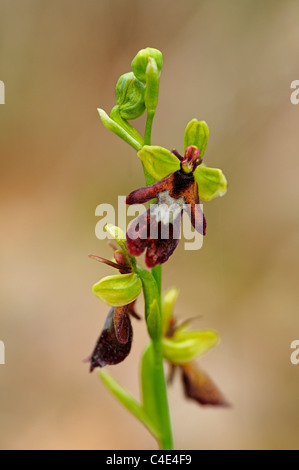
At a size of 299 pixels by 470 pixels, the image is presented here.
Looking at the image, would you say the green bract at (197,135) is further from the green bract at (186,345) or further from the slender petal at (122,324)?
the green bract at (186,345)

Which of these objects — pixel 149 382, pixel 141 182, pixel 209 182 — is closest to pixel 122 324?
pixel 149 382

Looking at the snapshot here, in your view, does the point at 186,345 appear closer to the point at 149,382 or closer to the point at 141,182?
the point at 149,382

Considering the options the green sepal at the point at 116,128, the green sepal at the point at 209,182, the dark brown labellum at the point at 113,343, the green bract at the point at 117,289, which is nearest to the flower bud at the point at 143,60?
the green sepal at the point at 116,128

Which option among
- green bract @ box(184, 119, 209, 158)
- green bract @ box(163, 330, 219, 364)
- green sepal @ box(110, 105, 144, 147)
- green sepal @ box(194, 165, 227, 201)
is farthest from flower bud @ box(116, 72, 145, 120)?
green bract @ box(163, 330, 219, 364)

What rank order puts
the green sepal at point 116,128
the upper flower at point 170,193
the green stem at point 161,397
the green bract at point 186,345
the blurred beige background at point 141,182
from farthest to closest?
the blurred beige background at point 141,182, the green bract at point 186,345, the green stem at point 161,397, the green sepal at point 116,128, the upper flower at point 170,193

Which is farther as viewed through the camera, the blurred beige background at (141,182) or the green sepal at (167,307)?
the blurred beige background at (141,182)

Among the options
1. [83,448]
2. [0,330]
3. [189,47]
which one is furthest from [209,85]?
[83,448]
